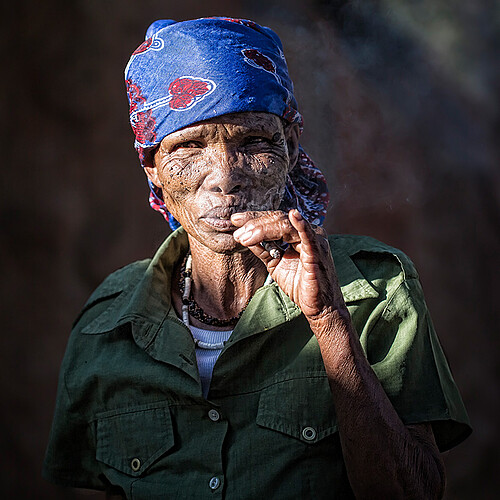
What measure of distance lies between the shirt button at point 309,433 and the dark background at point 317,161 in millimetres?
1425

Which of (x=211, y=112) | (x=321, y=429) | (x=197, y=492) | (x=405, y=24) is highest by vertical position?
(x=405, y=24)

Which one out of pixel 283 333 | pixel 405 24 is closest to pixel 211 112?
pixel 283 333

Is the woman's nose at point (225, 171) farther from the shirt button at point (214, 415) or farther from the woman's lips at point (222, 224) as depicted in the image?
the shirt button at point (214, 415)

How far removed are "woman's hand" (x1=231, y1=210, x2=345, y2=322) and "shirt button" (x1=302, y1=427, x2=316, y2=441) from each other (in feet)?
1.26

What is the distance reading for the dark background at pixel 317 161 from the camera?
2.98 meters

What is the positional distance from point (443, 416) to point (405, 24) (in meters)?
1.92

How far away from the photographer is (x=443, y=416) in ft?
5.74

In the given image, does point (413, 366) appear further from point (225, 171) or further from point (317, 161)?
point (317, 161)

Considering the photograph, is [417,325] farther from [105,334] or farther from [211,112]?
[105,334]

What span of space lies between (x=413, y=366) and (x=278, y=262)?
507mm

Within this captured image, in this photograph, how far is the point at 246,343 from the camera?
6.25 feet

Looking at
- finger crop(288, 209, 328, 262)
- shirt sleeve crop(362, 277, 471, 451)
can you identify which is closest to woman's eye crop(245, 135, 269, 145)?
finger crop(288, 209, 328, 262)

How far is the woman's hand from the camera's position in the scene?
153cm

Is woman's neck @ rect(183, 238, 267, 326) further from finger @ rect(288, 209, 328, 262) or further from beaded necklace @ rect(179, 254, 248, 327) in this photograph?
finger @ rect(288, 209, 328, 262)
